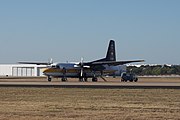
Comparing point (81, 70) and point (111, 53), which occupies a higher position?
point (111, 53)

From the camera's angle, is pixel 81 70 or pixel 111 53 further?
pixel 111 53

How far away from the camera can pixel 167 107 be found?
87.5 ft

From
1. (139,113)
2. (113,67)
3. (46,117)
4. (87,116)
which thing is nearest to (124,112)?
(139,113)

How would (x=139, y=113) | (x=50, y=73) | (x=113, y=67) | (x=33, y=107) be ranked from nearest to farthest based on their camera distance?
(x=139, y=113) → (x=33, y=107) → (x=50, y=73) → (x=113, y=67)

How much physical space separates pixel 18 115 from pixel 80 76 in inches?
2814

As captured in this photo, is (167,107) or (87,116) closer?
(87,116)

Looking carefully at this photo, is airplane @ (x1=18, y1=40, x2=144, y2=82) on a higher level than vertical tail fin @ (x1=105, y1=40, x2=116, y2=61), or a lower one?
lower

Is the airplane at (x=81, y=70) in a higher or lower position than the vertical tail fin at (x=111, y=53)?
lower

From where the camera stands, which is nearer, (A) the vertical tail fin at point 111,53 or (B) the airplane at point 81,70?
(B) the airplane at point 81,70

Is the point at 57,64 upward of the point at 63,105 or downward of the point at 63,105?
upward

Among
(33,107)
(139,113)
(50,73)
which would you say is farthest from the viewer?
(50,73)

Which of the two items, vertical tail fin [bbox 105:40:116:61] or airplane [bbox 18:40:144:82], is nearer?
airplane [bbox 18:40:144:82]

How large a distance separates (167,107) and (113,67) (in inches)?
2885

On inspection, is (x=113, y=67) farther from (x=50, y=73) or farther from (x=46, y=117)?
(x=46, y=117)
